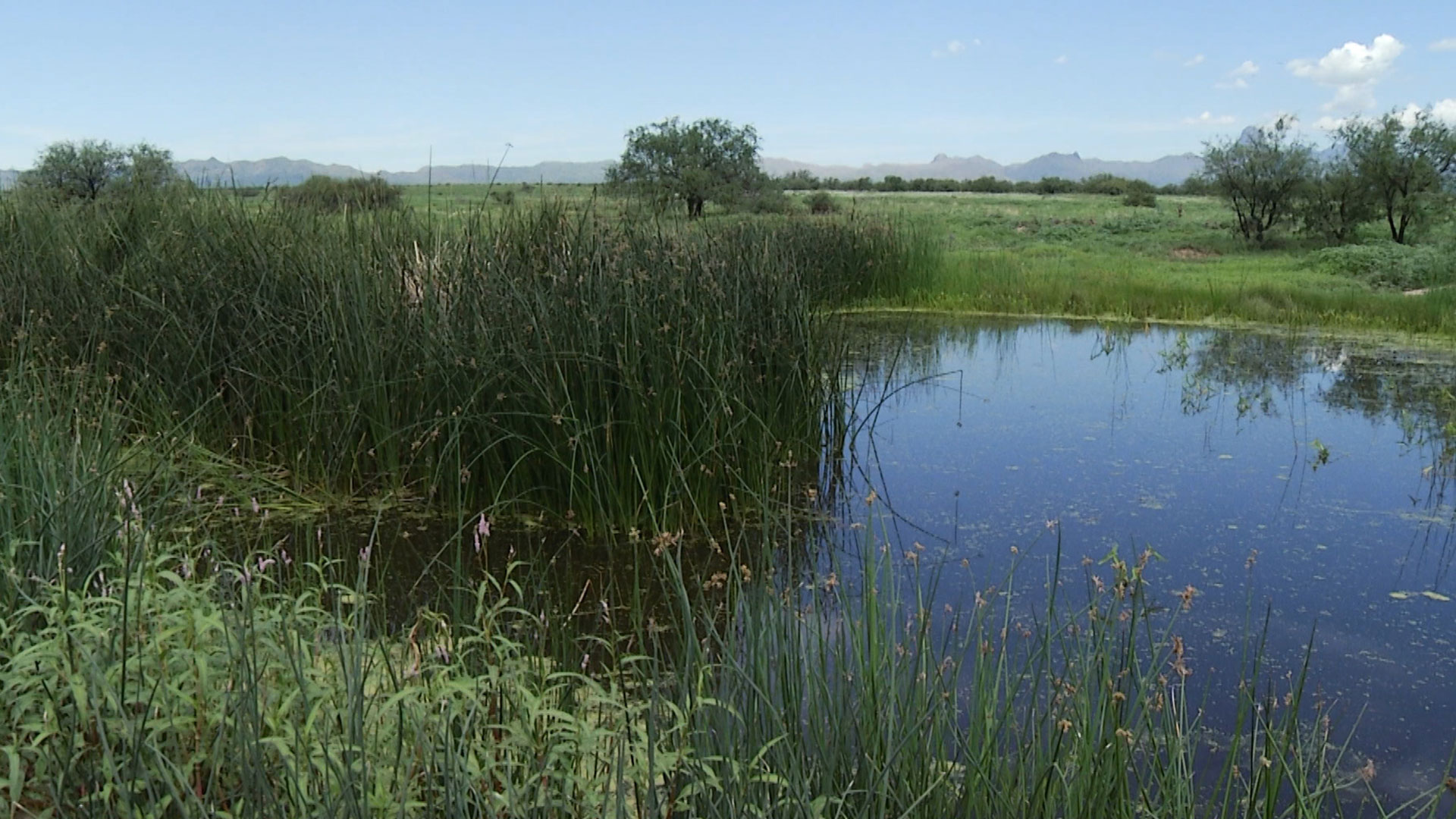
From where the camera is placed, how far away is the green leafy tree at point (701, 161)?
17766 mm

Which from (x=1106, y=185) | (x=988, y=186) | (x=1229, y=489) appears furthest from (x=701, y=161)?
(x=988, y=186)

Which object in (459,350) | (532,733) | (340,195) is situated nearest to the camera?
(532,733)

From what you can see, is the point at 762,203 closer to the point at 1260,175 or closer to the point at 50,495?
the point at 1260,175

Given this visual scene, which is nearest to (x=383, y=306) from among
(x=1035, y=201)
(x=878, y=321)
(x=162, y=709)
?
(x=162, y=709)

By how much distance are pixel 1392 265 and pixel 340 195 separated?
10.8 metres

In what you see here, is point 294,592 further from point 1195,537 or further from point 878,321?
point 878,321

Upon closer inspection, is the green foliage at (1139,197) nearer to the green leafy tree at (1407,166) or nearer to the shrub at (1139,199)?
the shrub at (1139,199)

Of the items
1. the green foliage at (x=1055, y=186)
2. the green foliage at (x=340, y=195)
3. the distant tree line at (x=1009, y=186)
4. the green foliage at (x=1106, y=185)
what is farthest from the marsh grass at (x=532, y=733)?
the green foliage at (x=1055, y=186)

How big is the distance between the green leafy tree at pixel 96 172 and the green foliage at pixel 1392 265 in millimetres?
11022

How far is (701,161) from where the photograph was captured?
18.0 metres

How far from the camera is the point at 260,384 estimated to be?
13.9 ft

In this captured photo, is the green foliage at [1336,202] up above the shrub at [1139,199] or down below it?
below

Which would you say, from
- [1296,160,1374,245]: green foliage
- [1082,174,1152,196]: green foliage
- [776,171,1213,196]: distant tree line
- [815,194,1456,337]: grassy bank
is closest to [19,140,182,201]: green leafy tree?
[815,194,1456,337]: grassy bank

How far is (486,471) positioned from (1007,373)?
404cm
